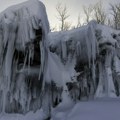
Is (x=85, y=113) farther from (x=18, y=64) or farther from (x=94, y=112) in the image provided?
(x=18, y=64)

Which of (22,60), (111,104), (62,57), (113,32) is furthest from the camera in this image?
(113,32)

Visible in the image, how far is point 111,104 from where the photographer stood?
8.81 meters

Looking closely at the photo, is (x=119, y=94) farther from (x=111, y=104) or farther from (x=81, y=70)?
(x=111, y=104)

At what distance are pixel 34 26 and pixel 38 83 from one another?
1.64 meters

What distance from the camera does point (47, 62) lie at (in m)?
9.52

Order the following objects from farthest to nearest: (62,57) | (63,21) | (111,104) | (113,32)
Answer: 1. (63,21)
2. (113,32)
3. (62,57)
4. (111,104)

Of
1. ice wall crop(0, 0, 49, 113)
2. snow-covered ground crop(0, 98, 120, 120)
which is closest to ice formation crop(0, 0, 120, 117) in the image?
ice wall crop(0, 0, 49, 113)

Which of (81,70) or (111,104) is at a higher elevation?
(81,70)

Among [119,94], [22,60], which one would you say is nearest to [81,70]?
[119,94]

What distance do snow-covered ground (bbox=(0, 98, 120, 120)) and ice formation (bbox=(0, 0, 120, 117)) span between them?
224 millimetres

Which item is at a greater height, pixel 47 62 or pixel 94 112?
pixel 47 62

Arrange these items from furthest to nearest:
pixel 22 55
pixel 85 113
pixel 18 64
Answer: pixel 18 64 → pixel 22 55 → pixel 85 113

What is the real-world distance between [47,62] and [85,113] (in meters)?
1.94

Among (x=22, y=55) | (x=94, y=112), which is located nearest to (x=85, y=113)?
(x=94, y=112)
